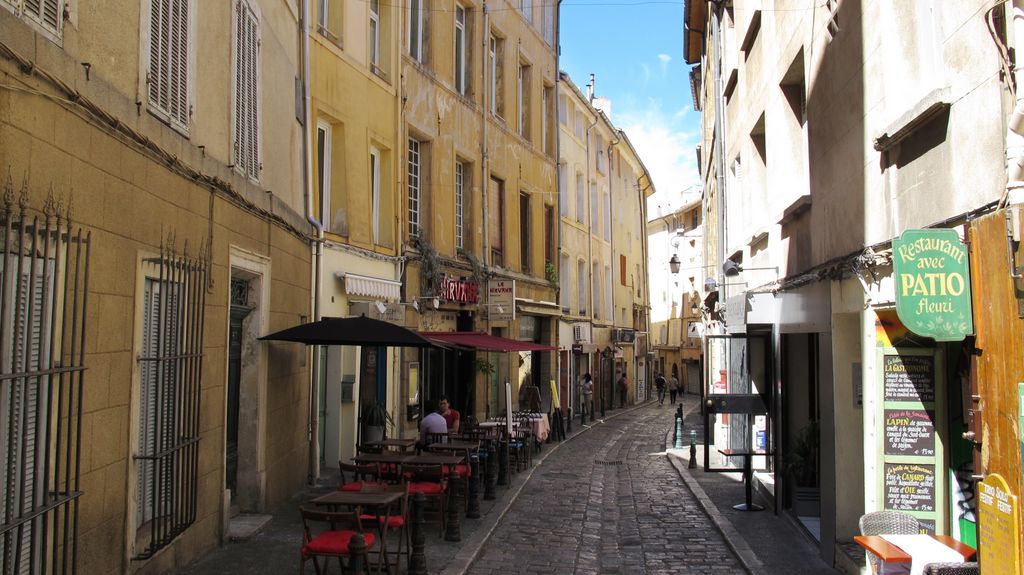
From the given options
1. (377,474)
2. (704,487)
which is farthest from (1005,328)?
(704,487)

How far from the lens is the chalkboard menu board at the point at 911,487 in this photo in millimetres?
6910

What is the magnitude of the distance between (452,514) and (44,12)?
21.0ft

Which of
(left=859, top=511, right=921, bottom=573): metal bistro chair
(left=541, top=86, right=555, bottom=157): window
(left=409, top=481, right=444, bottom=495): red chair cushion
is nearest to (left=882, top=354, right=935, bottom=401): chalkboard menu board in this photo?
(left=859, top=511, right=921, bottom=573): metal bistro chair

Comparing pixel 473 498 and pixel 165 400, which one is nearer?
pixel 165 400

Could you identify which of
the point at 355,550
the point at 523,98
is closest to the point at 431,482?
the point at 355,550

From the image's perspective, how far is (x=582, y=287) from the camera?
104ft

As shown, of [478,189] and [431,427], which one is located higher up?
[478,189]

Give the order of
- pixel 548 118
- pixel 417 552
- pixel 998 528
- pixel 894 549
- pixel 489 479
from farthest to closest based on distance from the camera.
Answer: pixel 548 118 < pixel 489 479 < pixel 417 552 < pixel 894 549 < pixel 998 528

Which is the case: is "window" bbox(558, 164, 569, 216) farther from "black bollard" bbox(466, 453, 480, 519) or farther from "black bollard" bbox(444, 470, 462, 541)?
"black bollard" bbox(444, 470, 462, 541)

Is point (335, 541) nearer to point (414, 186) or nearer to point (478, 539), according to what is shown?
point (478, 539)

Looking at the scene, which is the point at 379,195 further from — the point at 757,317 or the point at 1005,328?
the point at 1005,328

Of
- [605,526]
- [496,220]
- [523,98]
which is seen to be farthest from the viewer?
[523,98]

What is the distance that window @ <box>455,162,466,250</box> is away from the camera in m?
19.4

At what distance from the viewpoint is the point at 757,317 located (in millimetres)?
11164
